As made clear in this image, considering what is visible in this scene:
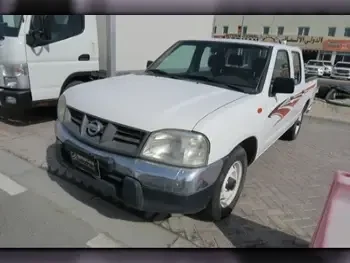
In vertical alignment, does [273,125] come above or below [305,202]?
above

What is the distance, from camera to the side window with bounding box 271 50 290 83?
3.42 m

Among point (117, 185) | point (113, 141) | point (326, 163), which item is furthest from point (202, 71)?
point (326, 163)

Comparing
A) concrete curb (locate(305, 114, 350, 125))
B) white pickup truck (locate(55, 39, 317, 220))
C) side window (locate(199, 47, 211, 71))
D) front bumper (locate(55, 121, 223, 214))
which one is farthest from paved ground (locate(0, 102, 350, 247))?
concrete curb (locate(305, 114, 350, 125))

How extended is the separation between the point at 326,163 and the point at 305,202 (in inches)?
62.8

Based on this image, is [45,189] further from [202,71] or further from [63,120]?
[202,71]

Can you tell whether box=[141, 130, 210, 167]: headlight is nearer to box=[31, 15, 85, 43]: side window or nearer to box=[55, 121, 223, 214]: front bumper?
box=[55, 121, 223, 214]: front bumper

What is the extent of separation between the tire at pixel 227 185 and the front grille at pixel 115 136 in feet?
2.32

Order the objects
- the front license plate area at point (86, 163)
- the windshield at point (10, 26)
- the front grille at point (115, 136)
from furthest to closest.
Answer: the windshield at point (10, 26) → the front license plate area at point (86, 163) → the front grille at point (115, 136)

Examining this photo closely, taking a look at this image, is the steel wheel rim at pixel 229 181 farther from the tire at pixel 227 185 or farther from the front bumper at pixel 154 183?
the front bumper at pixel 154 183

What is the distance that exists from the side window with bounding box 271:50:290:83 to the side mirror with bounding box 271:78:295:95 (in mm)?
151

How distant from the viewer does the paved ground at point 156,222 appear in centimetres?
241

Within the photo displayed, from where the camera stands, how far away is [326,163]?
4.50 meters

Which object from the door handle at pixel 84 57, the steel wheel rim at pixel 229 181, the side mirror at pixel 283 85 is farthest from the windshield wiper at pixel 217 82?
the door handle at pixel 84 57

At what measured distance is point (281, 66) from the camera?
Result: 367 centimetres
